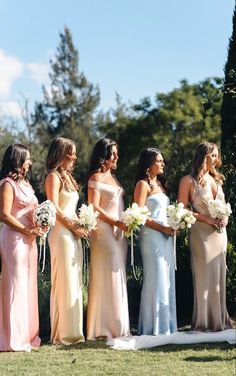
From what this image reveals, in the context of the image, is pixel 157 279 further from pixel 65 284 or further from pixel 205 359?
pixel 205 359

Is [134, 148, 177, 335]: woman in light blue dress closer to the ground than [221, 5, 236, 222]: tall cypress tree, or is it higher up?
closer to the ground

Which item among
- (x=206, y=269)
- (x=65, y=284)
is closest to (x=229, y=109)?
(x=206, y=269)

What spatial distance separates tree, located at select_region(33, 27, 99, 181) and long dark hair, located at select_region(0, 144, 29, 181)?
165 ft

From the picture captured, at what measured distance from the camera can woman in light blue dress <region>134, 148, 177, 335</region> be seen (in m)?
8.41

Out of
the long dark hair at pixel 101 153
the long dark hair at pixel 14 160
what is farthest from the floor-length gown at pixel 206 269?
the long dark hair at pixel 14 160

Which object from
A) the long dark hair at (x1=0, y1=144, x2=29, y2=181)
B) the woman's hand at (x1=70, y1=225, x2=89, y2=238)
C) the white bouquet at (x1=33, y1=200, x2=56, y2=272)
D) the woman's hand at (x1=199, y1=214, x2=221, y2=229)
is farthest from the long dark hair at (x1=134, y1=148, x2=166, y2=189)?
the long dark hair at (x1=0, y1=144, x2=29, y2=181)

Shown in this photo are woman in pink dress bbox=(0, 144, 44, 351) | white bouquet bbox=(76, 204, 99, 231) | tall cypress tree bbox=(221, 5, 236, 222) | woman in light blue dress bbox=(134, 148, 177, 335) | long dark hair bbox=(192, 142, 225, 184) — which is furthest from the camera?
tall cypress tree bbox=(221, 5, 236, 222)

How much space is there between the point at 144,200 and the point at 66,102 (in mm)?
52186

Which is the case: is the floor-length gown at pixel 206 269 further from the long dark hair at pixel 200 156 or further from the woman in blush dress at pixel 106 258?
the woman in blush dress at pixel 106 258

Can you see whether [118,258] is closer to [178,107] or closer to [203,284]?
[203,284]

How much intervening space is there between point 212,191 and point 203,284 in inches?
50.0

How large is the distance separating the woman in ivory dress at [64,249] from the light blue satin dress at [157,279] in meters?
0.88

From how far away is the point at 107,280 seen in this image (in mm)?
8367

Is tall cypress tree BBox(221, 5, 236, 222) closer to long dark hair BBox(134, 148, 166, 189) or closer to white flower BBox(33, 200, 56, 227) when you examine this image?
long dark hair BBox(134, 148, 166, 189)
